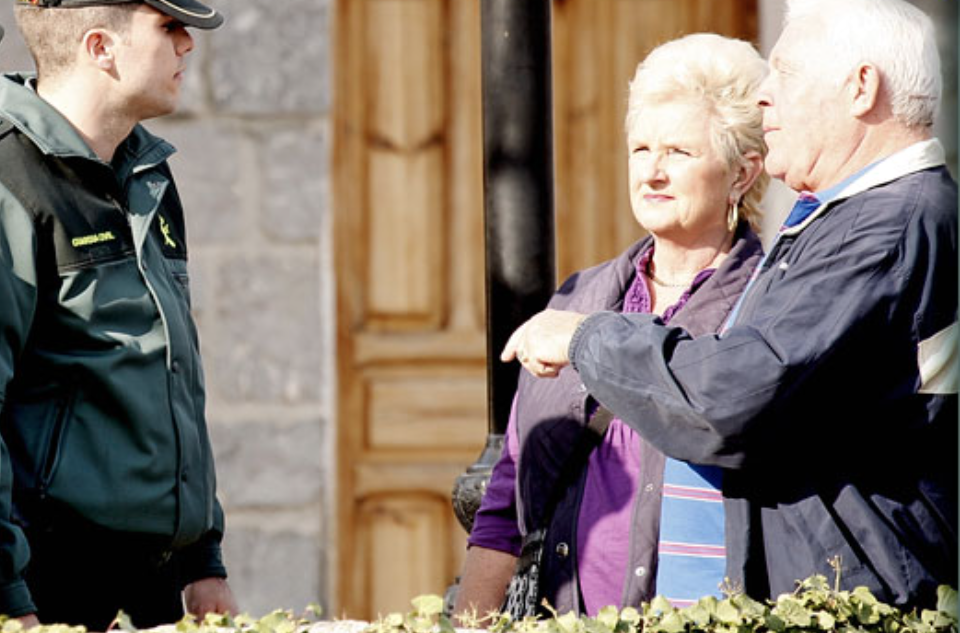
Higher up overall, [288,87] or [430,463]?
[288,87]

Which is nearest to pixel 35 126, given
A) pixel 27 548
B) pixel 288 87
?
pixel 27 548

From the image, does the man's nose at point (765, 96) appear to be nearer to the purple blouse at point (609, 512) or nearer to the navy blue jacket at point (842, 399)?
the navy blue jacket at point (842, 399)

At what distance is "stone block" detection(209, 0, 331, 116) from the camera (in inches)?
227

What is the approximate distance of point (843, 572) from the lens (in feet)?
8.55

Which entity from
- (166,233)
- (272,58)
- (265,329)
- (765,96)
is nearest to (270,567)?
(265,329)

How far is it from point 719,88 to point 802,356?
0.75m

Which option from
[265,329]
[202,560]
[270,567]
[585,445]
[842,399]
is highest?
[842,399]

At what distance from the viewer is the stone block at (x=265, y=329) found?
574 centimetres

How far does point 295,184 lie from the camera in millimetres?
5766

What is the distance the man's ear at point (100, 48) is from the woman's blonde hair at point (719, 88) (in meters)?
0.89

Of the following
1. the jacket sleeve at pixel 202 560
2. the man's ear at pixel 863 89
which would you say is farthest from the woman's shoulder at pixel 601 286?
the jacket sleeve at pixel 202 560

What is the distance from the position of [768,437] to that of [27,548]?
108 centimetres

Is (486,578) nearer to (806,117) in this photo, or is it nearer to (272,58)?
(806,117)

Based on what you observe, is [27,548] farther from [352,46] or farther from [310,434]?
[352,46]
